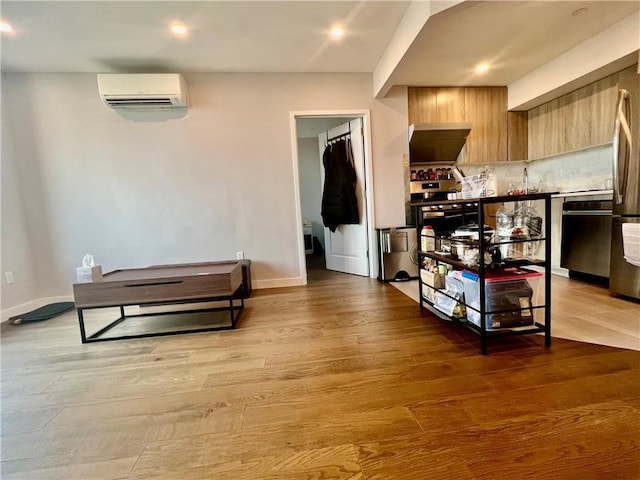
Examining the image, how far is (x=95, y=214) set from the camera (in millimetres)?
2967

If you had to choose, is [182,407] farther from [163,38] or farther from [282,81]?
[282,81]

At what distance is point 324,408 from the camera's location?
3.84ft

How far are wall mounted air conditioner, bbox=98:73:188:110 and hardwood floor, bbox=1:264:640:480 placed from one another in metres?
2.26

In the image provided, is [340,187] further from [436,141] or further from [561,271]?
[561,271]

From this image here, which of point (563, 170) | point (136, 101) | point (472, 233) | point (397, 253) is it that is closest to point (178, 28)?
point (136, 101)

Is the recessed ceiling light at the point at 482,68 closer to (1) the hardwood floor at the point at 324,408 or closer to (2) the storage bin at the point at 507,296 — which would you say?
(2) the storage bin at the point at 507,296

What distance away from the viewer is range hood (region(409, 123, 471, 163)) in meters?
3.16

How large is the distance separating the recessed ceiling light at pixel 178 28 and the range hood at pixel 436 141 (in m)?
2.39

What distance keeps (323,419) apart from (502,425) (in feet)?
2.20

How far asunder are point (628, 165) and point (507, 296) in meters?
1.62

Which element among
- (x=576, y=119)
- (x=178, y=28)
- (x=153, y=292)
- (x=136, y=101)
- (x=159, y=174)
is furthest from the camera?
(x=159, y=174)

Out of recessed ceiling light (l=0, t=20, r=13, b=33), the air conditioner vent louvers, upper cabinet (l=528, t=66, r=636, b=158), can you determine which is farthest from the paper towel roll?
recessed ceiling light (l=0, t=20, r=13, b=33)

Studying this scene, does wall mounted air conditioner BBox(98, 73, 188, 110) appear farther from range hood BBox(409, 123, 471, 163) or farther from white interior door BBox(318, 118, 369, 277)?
range hood BBox(409, 123, 471, 163)

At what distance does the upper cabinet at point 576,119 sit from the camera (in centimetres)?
256
